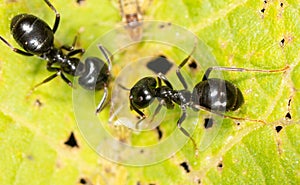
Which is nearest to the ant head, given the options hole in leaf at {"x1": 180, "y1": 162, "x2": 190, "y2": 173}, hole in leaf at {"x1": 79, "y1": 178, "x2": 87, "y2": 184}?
hole in leaf at {"x1": 180, "y1": 162, "x2": 190, "y2": 173}

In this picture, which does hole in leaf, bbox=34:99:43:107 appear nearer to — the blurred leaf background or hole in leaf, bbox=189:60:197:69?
the blurred leaf background

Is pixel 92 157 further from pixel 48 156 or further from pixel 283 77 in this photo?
pixel 283 77

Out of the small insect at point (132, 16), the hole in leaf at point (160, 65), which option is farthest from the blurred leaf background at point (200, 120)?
the hole in leaf at point (160, 65)

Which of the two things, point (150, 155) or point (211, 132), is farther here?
point (150, 155)

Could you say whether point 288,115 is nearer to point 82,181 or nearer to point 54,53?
point 82,181

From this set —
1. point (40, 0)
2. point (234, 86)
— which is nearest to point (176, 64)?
point (234, 86)

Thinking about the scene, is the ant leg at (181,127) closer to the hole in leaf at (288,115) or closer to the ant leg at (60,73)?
the hole in leaf at (288,115)
